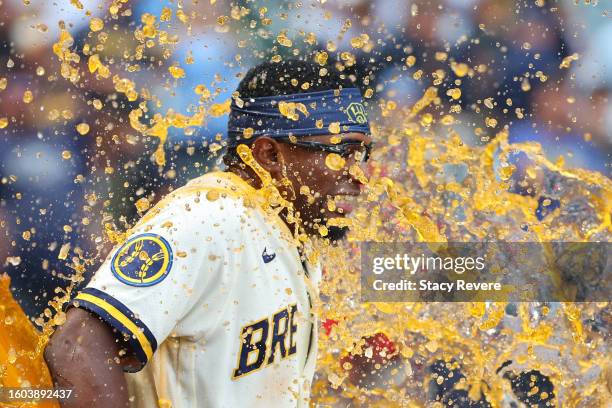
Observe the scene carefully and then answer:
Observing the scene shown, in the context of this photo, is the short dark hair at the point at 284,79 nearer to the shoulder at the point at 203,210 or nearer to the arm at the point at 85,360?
the shoulder at the point at 203,210

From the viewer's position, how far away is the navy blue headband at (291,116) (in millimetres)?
2348

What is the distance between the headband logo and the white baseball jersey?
0.44m

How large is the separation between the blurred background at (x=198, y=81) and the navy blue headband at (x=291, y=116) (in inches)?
29.0

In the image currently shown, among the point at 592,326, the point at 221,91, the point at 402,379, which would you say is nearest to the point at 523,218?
the point at 592,326

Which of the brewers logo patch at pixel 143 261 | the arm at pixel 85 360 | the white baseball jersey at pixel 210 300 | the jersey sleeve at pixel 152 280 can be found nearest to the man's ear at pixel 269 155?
the white baseball jersey at pixel 210 300

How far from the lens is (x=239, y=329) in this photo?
1.97 m

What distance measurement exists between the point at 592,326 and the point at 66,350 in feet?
7.62

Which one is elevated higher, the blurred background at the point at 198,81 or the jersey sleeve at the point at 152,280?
the blurred background at the point at 198,81

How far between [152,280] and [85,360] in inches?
8.8

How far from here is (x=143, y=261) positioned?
5.77 ft

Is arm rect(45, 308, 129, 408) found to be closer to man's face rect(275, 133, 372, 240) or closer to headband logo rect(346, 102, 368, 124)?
man's face rect(275, 133, 372, 240)
